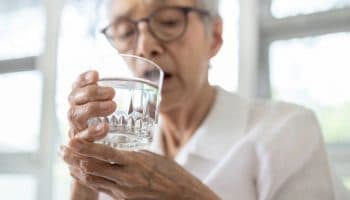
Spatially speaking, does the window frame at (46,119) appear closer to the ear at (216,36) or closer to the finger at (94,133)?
the ear at (216,36)

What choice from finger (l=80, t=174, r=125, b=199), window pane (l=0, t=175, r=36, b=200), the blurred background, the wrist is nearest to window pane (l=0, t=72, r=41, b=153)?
the blurred background

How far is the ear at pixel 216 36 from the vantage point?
3.72 ft

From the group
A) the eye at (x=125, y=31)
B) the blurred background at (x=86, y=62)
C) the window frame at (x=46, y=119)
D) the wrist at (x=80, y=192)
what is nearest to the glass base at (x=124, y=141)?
the wrist at (x=80, y=192)

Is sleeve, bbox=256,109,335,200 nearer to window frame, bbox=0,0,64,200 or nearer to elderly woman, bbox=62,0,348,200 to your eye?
elderly woman, bbox=62,0,348,200

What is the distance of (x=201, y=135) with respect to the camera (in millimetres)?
1106

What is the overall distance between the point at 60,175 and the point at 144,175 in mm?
1456

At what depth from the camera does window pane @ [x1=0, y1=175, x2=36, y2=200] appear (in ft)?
6.97

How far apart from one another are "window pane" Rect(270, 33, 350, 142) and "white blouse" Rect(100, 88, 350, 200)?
0.58 m

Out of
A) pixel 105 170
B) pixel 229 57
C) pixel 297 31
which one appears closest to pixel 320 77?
pixel 297 31

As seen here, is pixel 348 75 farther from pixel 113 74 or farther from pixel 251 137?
pixel 113 74

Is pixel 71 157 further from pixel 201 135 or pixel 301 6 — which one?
pixel 301 6

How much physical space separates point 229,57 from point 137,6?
90cm

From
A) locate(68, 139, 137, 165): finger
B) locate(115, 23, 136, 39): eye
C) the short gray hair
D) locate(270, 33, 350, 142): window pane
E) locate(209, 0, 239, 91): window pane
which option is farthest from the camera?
locate(209, 0, 239, 91): window pane

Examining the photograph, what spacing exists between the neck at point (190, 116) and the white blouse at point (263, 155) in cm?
3
